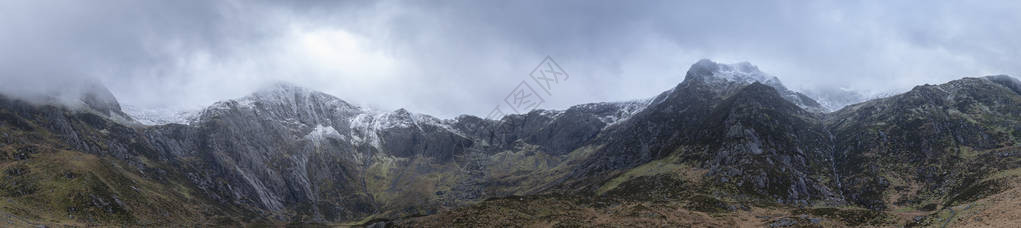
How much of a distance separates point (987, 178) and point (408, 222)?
146 metres

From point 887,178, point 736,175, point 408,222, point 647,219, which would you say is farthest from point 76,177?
point 887,178

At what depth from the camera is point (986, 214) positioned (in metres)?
65.4

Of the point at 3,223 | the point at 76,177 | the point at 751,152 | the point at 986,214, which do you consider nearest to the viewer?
the point at 986,214

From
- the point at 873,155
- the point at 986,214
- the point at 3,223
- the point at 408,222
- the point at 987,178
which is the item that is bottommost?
the point at 3,223

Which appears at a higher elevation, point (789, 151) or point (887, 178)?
point (789, 151)

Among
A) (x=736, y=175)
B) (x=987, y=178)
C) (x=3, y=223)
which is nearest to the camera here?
(x=987, y=178)

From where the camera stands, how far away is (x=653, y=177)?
18650cm

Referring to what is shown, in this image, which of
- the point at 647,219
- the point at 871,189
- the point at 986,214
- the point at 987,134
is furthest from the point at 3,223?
the point at 987,134

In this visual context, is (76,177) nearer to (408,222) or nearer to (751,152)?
(408,222)

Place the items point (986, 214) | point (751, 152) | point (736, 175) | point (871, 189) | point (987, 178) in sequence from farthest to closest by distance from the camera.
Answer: point (751, 152), point (736, 175), point (871, 189), point (987, 178), point (986, 214)

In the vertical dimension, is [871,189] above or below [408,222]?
above

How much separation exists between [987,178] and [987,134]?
156 ft

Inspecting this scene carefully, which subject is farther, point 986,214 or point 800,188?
point 800,188

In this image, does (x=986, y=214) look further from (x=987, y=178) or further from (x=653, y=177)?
(x=653, y=177)
